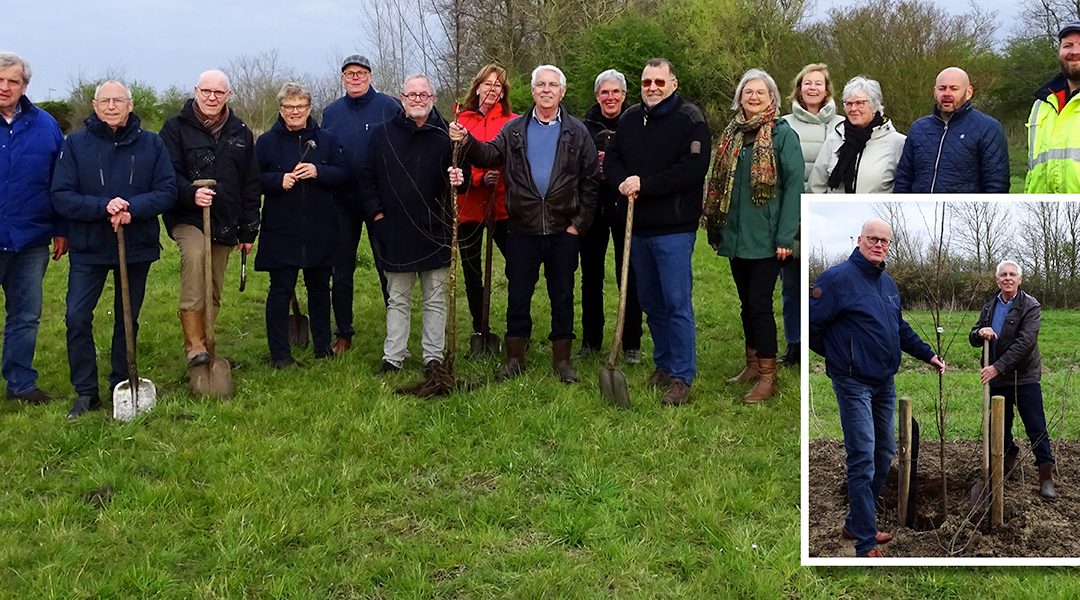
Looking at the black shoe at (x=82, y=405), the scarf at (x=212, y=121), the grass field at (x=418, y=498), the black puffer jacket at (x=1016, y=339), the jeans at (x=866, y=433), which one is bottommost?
the grass field at (x=418, y=498)

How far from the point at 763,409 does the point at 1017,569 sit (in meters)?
2.29

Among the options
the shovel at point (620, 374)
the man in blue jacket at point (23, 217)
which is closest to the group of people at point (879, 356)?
the shovel at point (620, 374)

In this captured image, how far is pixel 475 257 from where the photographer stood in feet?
25.0

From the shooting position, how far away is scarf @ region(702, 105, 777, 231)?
579cm

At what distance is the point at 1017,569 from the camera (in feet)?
12.3

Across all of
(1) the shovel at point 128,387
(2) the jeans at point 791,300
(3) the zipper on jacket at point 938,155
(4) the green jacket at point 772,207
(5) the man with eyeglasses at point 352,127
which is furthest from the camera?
(5) the man with eyeglasses at point 352,127

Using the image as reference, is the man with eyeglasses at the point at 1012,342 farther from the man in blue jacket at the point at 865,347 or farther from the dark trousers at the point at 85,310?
the dark trousers at the point at 85,310

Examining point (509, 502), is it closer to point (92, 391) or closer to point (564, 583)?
point (564, 583)

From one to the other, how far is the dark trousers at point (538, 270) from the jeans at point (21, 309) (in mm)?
3225

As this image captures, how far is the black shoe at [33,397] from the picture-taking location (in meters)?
6.12

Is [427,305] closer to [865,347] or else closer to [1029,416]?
[865,347]

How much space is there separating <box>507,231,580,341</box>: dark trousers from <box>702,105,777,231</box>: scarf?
100 cm

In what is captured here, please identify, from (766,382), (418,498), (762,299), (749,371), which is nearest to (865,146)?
(762,299)

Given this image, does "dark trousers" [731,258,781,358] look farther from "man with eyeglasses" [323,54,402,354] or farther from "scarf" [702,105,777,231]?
"man with eyeglasses" [323,54,402,354]
